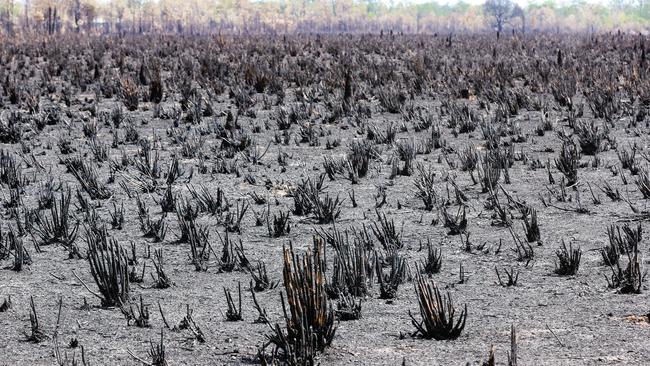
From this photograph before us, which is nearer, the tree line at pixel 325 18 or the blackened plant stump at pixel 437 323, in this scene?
the blackened plant stump at pixel 437 323

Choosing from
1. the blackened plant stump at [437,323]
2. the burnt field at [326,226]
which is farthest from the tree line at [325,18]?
the blackened plant stump at [437,323]

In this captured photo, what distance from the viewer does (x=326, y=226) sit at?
7566mm

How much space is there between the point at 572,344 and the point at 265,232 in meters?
3.51

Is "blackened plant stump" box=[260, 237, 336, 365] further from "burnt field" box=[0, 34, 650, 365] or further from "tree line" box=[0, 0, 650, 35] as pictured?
"tree line" box=[0, 0, 650, 35]

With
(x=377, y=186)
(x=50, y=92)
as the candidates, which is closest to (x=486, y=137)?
(x=377, y=186)

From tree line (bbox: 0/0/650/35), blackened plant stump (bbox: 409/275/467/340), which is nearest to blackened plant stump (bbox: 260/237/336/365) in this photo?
blackened plant stump (bbox: 409/275/467/340)

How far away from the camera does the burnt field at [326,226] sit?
4633 mm

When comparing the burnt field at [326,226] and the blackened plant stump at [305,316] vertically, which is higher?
A: the blackened plant stump at [305,316]

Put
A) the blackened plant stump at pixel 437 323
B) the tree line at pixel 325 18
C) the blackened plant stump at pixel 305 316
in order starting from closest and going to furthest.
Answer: the blackened plant stump at pixel 305 316 → the blackened plant stump at pixel 437 323 → the tree line at pixel 325 18

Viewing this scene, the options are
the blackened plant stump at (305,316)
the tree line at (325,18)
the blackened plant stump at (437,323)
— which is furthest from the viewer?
the tree line at (325,18)

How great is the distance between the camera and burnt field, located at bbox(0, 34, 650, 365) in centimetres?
463

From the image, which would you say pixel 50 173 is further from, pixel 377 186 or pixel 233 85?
pixel 233 85

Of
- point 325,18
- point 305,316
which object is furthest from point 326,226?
point 325,18

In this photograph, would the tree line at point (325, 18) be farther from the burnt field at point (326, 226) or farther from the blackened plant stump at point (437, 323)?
the blackened plant stump at point (437, 323)
